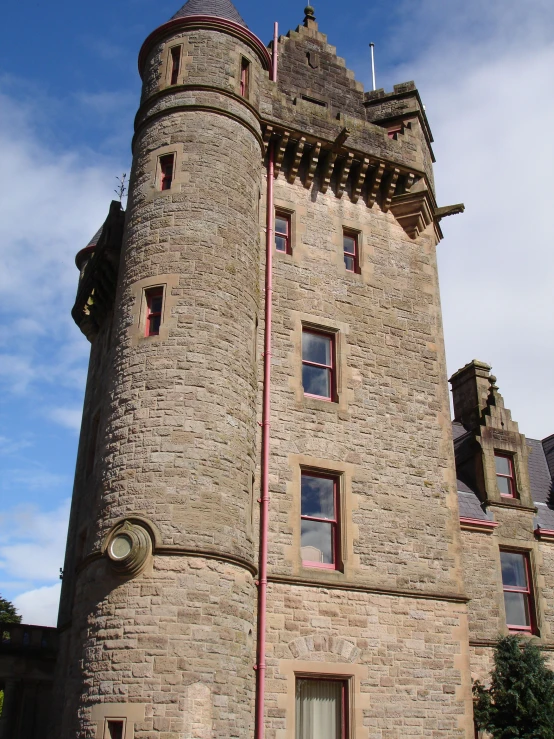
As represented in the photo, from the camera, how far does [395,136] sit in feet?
Answer: 67.6

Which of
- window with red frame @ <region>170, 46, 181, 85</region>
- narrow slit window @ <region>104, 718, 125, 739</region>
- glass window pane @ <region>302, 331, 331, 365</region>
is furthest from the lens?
window with red frame @ <region>170, 46, 181, 85</region>

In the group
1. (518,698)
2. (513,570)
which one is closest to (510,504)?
(513,570)

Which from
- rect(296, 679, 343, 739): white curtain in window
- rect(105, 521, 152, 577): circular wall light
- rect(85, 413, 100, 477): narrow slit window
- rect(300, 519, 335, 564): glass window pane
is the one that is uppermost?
rect(85, 413, 100, 477): narrow slit window

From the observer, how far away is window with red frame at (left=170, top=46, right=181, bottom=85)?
17391 millimetres

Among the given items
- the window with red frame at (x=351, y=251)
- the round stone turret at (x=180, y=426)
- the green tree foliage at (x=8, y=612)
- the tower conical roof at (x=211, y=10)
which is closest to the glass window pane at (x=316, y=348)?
the round stone turret at (x=180, y=426)

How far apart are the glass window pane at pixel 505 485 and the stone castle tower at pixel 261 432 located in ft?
12.1

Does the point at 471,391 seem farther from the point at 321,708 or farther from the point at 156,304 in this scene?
the point at 321,708

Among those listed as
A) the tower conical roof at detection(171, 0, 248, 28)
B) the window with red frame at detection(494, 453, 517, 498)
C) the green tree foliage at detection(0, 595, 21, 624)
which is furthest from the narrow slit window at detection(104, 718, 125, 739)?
the green tree foliage at detection(0, 595, 21, 624)

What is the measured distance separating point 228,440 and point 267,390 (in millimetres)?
1956

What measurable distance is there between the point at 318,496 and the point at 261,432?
175cm

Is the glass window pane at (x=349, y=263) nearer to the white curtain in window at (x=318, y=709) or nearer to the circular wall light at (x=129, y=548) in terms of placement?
the circular wall light at (x=129, y=548)

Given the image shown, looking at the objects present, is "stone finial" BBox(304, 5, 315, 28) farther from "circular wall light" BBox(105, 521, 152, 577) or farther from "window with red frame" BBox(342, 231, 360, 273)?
"circular wall light" BBox(105, 521, 152, 577)

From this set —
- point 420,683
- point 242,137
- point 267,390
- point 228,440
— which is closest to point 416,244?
point 242,137

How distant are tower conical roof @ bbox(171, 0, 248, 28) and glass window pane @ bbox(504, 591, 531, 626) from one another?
14.9 metres
